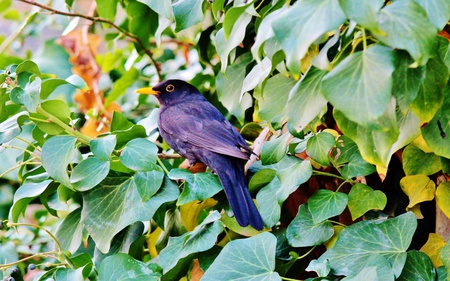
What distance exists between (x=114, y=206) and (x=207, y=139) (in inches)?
22.7

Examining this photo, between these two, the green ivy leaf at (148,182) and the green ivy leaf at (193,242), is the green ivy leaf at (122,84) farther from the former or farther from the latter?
the green ivy leaf at (193,242)

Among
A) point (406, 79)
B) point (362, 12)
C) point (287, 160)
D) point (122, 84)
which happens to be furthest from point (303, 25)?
point (122, 84)

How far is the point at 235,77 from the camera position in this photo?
2455mm

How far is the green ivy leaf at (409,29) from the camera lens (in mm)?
1309

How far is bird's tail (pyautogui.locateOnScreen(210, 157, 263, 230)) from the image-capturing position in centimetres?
208

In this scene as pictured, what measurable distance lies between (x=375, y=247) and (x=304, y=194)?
491 millimetres

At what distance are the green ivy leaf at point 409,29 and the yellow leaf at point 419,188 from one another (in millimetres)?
701

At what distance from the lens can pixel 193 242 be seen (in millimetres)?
2016

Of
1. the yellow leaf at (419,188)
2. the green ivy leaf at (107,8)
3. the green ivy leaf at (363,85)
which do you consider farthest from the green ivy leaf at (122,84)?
the green ivy leaf at (363,85)

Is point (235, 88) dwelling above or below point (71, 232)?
above

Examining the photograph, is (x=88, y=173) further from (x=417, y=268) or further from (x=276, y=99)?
(x=417, y=268)

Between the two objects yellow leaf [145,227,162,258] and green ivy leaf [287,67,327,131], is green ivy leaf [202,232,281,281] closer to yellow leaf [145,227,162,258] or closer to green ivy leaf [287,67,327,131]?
green ivy leaf [287,67,327,131]

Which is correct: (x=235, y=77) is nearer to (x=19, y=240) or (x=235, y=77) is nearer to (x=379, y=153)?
(x=379, y=153)

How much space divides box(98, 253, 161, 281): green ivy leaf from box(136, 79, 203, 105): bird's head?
110 centimetres
